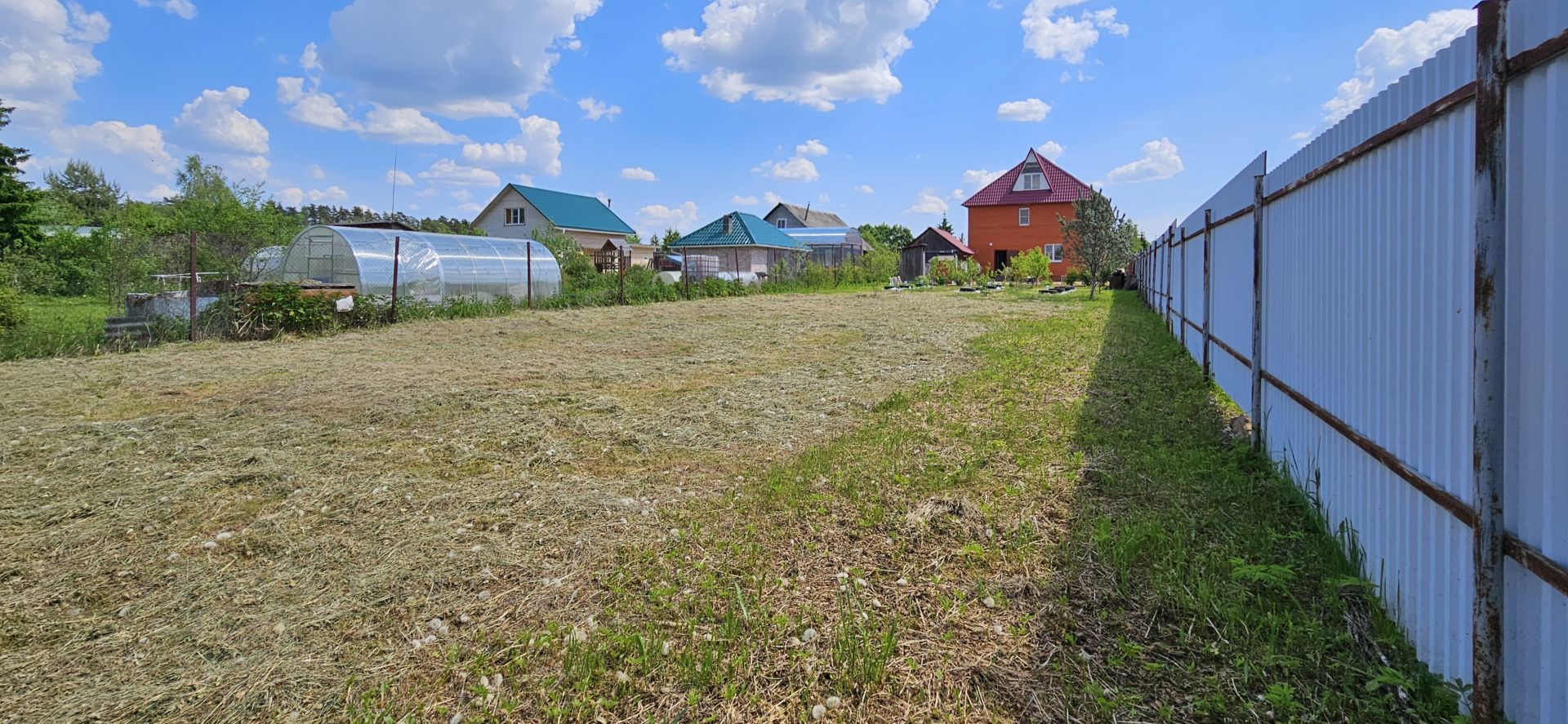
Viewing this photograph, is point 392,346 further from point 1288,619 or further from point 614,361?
point 1288,619

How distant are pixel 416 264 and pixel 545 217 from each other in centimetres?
2874

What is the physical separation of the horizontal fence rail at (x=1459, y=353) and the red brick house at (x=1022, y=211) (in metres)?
43.6

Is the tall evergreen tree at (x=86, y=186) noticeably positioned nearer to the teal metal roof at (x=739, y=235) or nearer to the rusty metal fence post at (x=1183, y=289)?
the teal metal roof at (x=739, y=235)

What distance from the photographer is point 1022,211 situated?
46406mm

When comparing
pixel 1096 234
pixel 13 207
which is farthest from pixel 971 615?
pixel 1096 234

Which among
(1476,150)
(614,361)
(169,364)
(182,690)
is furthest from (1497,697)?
(169,364)

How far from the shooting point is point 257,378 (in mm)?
8500

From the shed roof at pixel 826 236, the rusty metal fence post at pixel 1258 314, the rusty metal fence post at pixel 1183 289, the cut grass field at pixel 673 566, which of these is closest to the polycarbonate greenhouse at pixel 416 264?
the cut grass field at pixel 673 566

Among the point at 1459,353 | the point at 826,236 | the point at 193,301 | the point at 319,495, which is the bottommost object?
the point at 319,495

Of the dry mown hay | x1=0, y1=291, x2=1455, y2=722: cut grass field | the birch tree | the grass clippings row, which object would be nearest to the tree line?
the dry mown hay

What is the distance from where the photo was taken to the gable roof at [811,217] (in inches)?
2408

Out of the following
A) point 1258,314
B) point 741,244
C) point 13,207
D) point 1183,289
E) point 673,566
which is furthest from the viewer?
point 741,244

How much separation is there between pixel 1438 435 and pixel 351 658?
360 cm

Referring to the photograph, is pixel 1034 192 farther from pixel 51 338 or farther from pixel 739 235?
pixel 51 338
